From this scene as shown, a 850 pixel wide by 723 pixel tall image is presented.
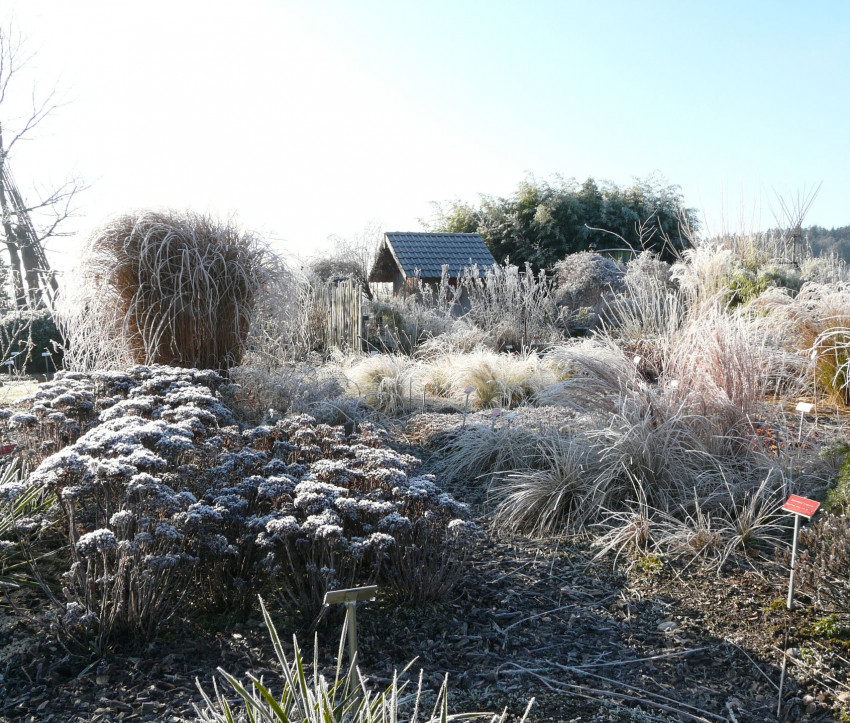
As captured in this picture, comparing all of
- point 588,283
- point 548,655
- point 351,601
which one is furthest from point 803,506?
point 588,283

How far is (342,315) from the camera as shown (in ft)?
29.1

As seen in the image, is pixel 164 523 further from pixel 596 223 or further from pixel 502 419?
pixel 596 223

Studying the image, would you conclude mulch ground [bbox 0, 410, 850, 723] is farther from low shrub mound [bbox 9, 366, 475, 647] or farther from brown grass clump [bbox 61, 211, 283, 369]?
brown grass clump [bbox 61, 211, 283, 369]

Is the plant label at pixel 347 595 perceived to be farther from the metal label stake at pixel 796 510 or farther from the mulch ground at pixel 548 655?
the metal label stake at pixel 796 510

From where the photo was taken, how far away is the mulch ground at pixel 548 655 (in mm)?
1783

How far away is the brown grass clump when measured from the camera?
4.67 m

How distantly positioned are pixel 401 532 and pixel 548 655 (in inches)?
24.8

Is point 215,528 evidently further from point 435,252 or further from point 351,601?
point 435,252

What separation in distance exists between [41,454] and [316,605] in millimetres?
1766

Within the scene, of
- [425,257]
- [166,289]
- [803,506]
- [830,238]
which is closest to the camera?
[803,506]

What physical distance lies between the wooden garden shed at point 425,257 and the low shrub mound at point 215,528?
37.1 ft

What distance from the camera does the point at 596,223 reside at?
2150 centimetres

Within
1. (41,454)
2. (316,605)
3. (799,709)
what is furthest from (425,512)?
(41,454)

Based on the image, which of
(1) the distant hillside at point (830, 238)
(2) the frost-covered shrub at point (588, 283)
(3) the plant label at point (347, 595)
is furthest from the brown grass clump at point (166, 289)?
(1) the distant hillside at point (830, 238)
